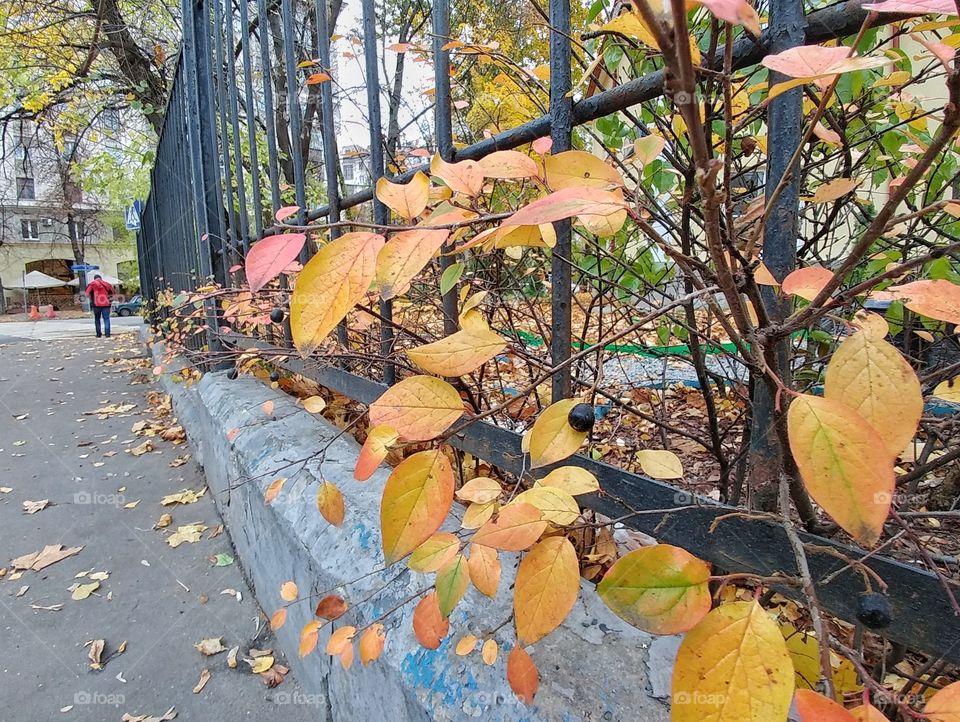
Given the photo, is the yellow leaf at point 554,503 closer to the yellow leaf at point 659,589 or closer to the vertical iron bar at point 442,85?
the yellow leaf at point 659,589

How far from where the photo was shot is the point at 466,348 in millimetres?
609

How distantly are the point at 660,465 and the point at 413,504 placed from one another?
41 cm

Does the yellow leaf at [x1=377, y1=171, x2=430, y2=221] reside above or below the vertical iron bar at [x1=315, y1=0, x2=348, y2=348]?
below

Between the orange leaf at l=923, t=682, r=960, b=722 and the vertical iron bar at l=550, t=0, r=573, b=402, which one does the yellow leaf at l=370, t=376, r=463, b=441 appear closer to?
the vertical iron bar at l=550, t=0, r=573, b=402

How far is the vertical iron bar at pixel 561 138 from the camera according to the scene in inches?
35.5

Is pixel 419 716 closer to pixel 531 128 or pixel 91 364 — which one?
pixel 531 128

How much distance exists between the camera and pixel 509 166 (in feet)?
2.24

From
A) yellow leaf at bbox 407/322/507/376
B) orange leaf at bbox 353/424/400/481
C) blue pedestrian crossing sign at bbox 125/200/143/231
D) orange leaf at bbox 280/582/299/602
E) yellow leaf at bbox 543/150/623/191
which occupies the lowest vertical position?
orange leaf at bbox 280/582/299/602

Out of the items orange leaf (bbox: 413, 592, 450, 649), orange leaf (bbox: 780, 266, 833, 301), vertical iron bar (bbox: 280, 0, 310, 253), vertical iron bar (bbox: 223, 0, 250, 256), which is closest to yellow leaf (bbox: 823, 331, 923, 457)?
orange leaf (bbox: 780, 266, 833, 301)

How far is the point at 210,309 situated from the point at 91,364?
6.07m

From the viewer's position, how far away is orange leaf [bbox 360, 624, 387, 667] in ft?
3.07

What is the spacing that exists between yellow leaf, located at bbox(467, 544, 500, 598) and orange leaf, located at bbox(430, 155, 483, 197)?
499 mm

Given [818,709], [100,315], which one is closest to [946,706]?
[818,709]

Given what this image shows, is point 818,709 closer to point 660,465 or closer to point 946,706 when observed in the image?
point 946,706
